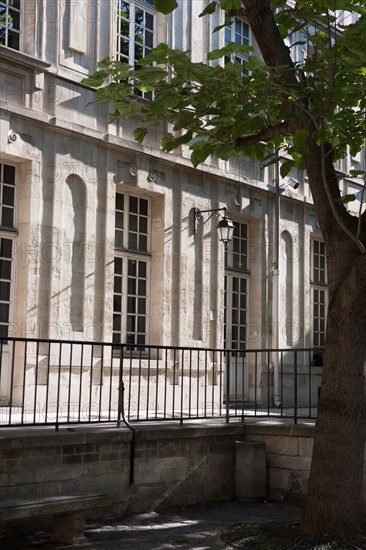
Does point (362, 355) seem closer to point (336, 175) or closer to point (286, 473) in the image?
point (336, 175)

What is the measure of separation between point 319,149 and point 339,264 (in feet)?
4.16

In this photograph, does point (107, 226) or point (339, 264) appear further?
point (107, 226)

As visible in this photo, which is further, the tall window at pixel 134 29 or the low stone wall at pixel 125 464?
the tall window at pixel 134 29

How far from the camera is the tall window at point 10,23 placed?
12.8 m

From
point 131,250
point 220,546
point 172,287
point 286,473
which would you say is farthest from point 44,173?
point 220,546

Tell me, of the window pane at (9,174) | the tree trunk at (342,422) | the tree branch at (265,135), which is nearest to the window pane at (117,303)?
the window pane at (9,174)

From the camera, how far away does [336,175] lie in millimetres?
9188

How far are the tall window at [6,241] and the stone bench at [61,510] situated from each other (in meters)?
4.67

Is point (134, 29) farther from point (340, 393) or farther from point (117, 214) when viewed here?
point (340, 393)

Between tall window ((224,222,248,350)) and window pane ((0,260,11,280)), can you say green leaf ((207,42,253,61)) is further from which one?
tall window ((224,222,248,350))

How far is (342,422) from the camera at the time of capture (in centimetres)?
850

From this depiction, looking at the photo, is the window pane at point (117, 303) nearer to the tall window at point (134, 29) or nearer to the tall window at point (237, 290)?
the tall window at point (237, 290)

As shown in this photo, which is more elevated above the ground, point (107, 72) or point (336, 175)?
point (107, 72)

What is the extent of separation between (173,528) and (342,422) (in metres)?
2.14
